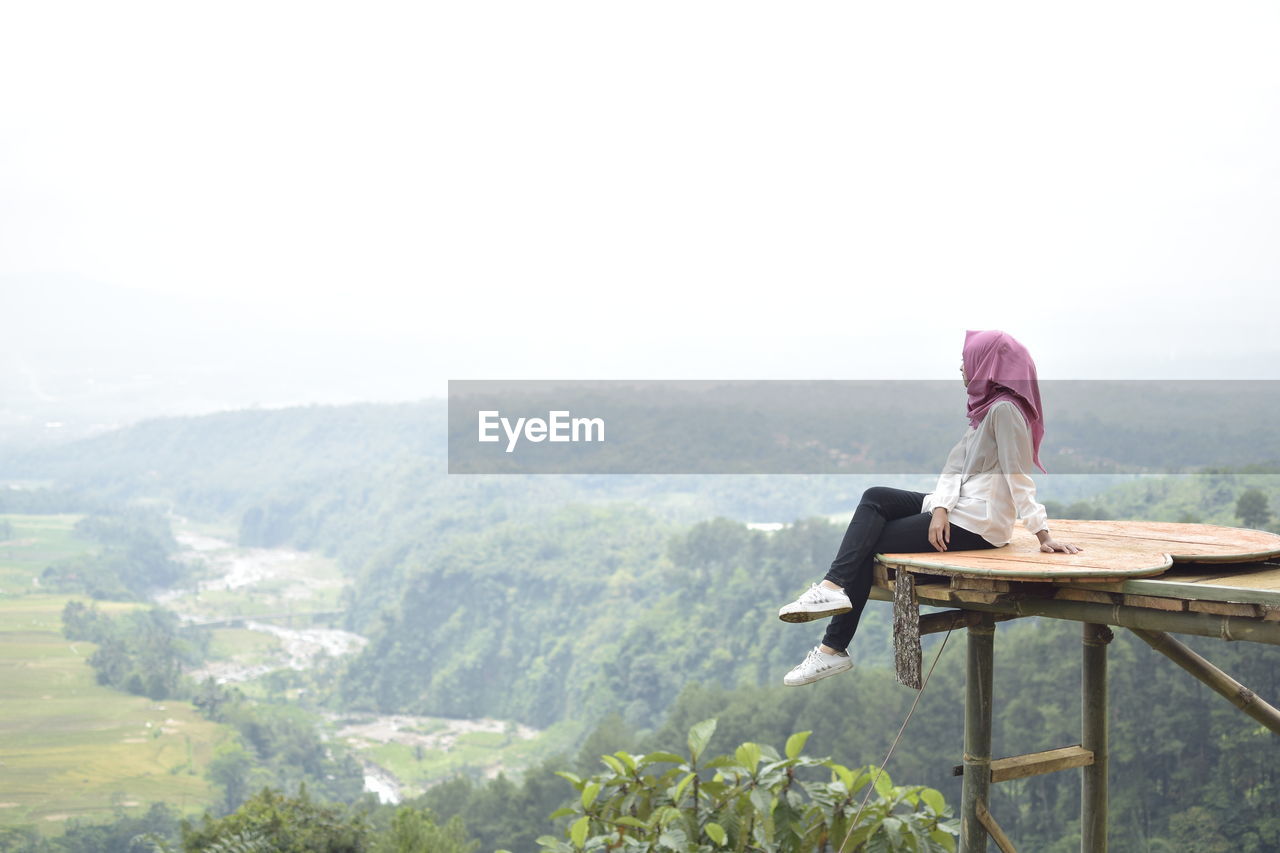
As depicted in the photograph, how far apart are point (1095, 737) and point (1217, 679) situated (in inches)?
14.6

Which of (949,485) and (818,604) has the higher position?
(949,485)

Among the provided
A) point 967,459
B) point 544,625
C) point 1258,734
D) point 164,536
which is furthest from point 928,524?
point 164,536

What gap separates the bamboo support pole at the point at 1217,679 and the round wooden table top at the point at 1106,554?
0.29 meters

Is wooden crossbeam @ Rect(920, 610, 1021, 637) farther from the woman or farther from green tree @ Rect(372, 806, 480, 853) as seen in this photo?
green tree @ Rect(372, 806, 480, 853)

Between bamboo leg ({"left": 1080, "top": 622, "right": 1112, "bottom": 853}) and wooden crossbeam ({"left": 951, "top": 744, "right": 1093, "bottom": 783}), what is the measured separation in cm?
4

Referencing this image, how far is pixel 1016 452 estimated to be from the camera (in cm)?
265

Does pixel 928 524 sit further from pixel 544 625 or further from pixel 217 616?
pixel 217 616

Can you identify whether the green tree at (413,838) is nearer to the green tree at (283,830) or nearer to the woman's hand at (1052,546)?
the green tree at (283,830)

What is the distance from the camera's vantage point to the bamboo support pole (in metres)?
2.80

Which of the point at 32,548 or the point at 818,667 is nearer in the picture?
the point at 818,667

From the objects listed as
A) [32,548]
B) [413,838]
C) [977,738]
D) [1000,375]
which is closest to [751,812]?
[977,738]

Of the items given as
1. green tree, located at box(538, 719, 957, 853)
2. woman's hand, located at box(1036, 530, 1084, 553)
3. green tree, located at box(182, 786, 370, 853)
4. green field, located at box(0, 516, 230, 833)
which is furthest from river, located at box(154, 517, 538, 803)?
woman's hand, located at box(1036, 530, 1084, 553)

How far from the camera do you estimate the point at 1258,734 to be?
15344 mm

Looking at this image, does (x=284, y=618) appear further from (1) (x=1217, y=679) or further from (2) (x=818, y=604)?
(1) (x=1217, y=679)
